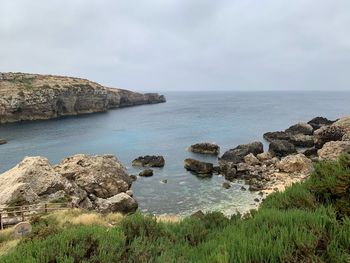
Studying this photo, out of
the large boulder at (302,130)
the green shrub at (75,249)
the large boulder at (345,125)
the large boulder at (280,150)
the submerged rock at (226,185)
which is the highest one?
the green shrub at (75,249)

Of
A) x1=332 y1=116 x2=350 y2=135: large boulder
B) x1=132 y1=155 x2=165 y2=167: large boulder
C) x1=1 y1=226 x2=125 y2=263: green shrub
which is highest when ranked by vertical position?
x1=1 y1=226 x2=125 y2=263: green shrub

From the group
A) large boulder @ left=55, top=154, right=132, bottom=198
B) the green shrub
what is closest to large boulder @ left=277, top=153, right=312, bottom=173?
large boulder @ left=55, top=154, right=132, bottom=198

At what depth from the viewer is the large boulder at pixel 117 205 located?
3309cm

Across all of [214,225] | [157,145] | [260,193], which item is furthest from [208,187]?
[214,225]

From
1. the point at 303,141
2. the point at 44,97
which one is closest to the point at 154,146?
the point at 303,141

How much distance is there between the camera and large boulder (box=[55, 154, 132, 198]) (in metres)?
39.2

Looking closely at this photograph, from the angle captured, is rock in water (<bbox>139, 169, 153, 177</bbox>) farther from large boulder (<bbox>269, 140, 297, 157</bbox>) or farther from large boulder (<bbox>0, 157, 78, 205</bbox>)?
large boulder (<bbox>269, 140, 297, 157</bbox>)

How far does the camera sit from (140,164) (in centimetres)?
5631

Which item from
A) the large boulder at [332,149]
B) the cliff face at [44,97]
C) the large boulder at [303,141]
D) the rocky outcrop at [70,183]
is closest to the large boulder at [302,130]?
the large boulder at [303,141]

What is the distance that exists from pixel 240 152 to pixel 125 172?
23.3 meters

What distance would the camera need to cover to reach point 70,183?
34.3m

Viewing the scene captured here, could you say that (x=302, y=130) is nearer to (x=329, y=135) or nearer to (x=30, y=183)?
(x=329, y=135)

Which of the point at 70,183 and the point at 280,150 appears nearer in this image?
the point at 70,183

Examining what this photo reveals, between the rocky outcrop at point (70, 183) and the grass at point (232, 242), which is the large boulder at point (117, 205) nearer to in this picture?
the rocky outcrop at point (70, 183)
